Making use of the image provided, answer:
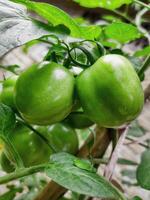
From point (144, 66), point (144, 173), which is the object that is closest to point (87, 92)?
point (144, 66)

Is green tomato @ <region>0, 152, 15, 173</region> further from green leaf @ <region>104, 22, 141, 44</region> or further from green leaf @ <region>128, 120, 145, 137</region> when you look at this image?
green leaf @ <region>128, 120, 145, 137</region>

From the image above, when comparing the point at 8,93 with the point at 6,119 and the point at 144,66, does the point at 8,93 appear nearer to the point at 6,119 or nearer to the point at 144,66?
the point at 6,119

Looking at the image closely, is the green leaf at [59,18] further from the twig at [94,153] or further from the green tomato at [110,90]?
the twig at [94,153]

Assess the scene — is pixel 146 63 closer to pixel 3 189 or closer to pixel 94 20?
pixel 3 189

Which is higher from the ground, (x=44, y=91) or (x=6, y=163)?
(x=44, y=91)

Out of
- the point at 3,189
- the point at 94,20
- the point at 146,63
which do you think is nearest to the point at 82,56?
the point at 146,63

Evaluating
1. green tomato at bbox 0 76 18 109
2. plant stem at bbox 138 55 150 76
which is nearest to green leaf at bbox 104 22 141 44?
plant stem at bbox 138 55 150 76

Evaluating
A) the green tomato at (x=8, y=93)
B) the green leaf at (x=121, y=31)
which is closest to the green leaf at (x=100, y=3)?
the green leaf at (x=121, y=31)
